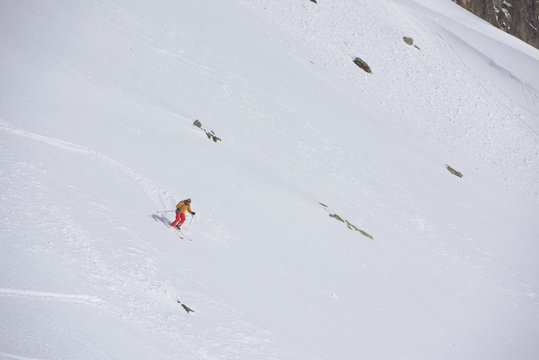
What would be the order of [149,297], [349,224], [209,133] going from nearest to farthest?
1. [149,297]
2. [209,133]
3. [349,224]

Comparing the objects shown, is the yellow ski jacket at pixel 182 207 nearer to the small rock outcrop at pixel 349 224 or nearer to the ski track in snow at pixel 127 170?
the ski track in snow at pixel 127 170

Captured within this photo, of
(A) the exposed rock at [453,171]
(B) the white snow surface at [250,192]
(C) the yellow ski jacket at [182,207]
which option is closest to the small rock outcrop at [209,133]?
(B) the white snow surface at [250,192]

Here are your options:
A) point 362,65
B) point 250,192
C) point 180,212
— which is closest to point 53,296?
point 180,212

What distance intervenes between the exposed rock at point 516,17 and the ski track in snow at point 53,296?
239 ft

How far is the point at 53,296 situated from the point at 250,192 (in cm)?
983

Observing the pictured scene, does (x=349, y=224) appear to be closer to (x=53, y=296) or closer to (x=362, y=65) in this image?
(x=53, y=296)

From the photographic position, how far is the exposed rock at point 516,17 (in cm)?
7412

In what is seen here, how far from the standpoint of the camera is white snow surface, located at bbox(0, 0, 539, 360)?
35.9 ft

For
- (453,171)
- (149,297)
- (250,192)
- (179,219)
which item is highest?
(453,171)

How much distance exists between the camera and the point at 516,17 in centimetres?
7675

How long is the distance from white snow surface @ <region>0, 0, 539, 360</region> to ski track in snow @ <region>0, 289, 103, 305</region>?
0.03 metres

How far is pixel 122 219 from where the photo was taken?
13.2 m

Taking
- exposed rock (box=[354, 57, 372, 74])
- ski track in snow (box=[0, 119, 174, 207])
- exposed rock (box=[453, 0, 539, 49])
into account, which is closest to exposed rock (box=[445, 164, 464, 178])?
exposed rock (box=[354, 57, 372, 74])

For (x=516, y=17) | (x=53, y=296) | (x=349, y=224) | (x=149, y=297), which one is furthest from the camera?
(x=516, y=17)
